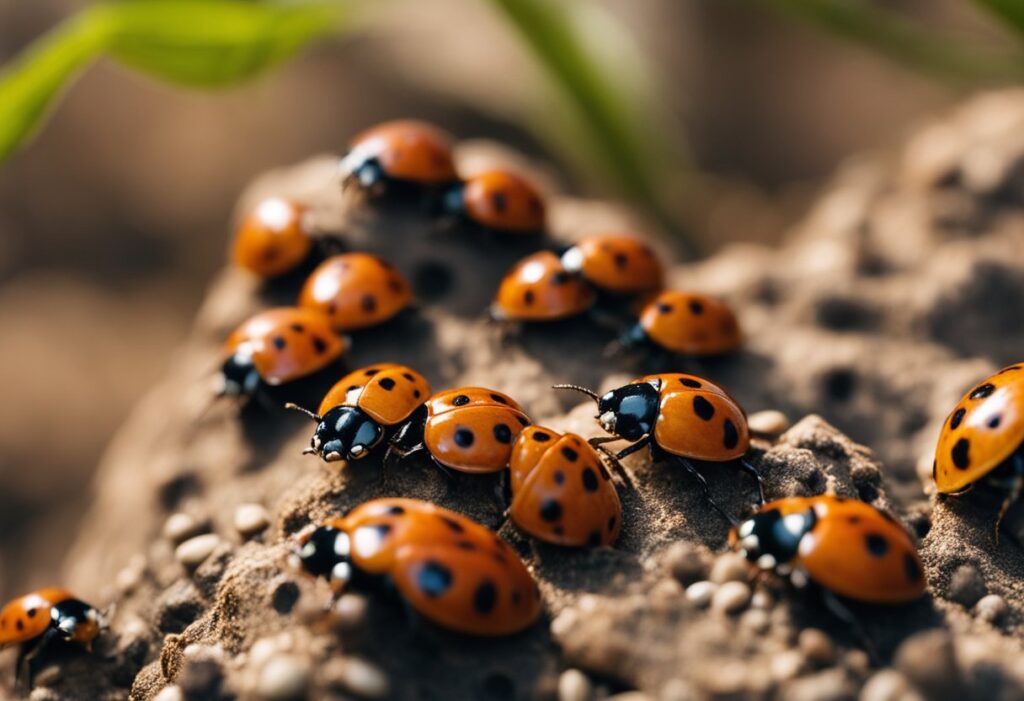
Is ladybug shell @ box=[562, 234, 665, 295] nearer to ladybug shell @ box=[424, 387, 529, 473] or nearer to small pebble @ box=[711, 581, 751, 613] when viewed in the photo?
ladybug shell @ box=[424, 387, 529, 473]

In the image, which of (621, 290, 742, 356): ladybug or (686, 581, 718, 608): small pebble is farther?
(621, 290, 742, 356): ladybug

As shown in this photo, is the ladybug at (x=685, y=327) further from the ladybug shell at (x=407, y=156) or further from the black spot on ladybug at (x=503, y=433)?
the ladybug shell at (x=407, y=156)

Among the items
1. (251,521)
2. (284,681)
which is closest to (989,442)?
(284,681)

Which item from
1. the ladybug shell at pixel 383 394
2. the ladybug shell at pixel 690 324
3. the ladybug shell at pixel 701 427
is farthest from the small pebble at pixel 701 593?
the ladybug shell at pixel 690 324

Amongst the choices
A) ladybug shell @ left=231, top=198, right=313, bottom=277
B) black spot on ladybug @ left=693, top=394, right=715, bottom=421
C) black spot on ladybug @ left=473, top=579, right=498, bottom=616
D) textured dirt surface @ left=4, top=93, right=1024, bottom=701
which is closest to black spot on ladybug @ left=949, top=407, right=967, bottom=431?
textured dirt surface @ left=4, top=93, right=1024, bottom=701

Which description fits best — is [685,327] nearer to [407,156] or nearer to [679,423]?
[679,423]

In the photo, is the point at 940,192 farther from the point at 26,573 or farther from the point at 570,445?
the point at 26,573

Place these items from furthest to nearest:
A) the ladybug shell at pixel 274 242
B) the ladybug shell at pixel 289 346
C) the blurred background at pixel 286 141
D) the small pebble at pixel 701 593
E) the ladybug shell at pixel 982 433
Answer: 1. the blurred background at pixel 286 141
2. the ladybug shell at pixel 274 242
3. the ladybug shell at pixel 289 346
4. the ladybug shell at pixel 982 433
5. the small pebble at pixel 701 593
